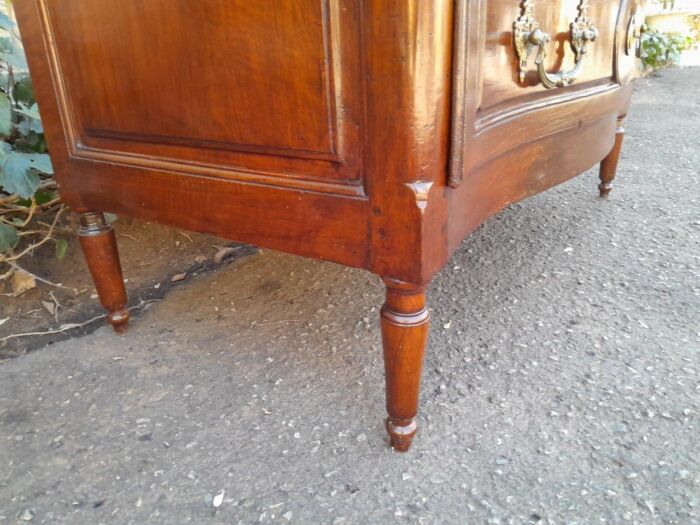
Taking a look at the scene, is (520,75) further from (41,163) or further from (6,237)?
(6,237)

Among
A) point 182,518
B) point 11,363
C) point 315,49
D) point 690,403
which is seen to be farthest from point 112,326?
point 690,403

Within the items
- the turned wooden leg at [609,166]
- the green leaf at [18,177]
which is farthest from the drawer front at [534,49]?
the green leaf at [18,177]

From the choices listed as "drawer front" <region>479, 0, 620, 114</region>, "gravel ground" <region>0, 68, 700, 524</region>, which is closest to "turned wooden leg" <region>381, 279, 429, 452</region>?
"gravel ground" <region>0, 68, 700, 524</region>

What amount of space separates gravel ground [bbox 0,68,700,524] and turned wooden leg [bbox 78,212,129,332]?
0.30 ft

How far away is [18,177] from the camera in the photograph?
4.19 ft

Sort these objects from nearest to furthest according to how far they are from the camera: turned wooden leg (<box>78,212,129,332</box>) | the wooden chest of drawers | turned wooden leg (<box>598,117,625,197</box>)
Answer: the wooden chest of drawers
turned wooden leg (<box>78,212,129,332</box>)
turned wooden leg (<box>598,117,625,197</box>)

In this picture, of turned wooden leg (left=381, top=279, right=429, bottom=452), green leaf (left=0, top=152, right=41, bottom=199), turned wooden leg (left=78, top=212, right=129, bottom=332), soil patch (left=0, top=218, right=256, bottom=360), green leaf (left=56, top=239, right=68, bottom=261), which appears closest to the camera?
turned wooden leg (left=381, top=279, right=429, bottom=452)

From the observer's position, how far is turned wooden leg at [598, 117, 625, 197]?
6.09 feet

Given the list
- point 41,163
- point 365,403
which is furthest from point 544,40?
point 41,163

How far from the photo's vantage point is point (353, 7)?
0.66 m

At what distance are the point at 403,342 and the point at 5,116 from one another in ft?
3.49

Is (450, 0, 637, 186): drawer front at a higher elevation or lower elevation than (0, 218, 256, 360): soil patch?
higher

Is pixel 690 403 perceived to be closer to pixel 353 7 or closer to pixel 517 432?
pixel 517 432

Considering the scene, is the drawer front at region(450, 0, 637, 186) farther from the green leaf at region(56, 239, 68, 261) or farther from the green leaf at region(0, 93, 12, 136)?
the green leaf at region(56, 239, 68, 261)
